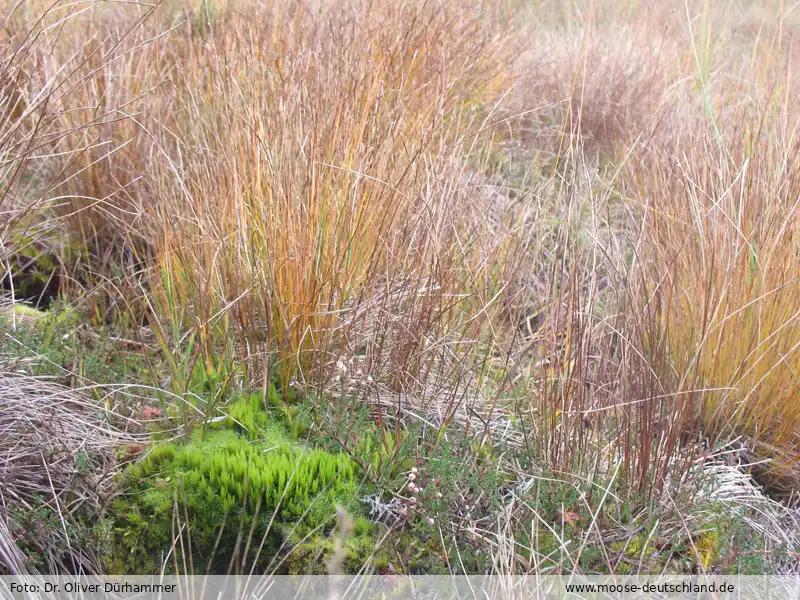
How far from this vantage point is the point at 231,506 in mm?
1894

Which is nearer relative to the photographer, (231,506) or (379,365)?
(231,506)

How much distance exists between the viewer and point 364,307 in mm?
2473

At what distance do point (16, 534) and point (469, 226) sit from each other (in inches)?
74.9

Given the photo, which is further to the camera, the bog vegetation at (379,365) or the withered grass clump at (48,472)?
the bog vegetation at (379,365)

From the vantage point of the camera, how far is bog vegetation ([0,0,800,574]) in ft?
6.32

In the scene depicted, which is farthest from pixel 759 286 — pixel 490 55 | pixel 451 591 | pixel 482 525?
pixel 490 55

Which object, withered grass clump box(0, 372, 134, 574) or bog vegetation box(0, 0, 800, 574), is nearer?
withered grass clump box(0, 372, 134, 574)

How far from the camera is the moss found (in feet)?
6.21

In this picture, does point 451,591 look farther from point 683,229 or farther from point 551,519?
point 683,229

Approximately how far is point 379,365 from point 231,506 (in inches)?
27.1

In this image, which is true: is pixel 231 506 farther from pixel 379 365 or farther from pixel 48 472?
pixel 379 365

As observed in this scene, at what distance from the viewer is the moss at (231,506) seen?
189cm

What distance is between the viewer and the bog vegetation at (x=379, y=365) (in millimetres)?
1927

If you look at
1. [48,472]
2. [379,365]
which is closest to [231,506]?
[48,472]
